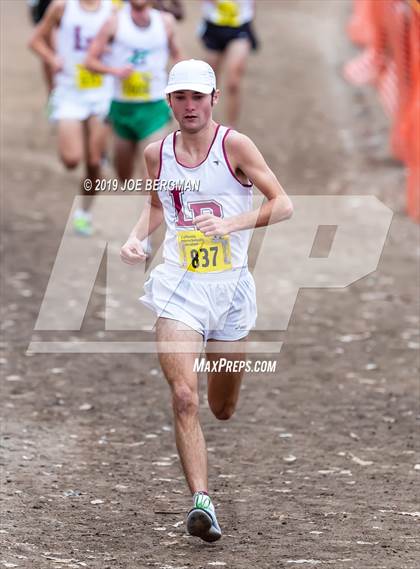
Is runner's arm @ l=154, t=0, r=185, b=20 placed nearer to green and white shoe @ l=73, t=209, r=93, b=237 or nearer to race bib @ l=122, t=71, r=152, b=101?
race bib @ l=122, t=71, r=152, b=101

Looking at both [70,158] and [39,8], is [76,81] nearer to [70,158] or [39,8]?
[70,158]

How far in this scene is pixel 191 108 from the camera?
5730 mm

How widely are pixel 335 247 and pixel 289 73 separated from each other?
9.11 m

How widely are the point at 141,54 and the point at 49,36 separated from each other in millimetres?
978

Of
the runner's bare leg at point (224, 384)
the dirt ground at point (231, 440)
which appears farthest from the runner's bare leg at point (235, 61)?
the runner's bare leg at point (224, 384)

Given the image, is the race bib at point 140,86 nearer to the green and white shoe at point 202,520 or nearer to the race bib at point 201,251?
the race bib at point 201,251

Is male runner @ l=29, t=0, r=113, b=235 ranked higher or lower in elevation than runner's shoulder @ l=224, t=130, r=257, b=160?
lower

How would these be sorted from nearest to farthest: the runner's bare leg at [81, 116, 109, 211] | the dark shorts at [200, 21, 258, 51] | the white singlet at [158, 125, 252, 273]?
1. the white singlet at [158, 125, 252, 273]
2. the runner's bare leg at [81, 116, 109, 211]
3. the dark shorts at [200, 21, 258, 51]

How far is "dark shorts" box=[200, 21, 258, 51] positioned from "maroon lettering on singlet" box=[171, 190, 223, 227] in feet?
27.4

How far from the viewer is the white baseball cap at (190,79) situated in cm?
568

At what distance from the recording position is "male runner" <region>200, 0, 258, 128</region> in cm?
1390

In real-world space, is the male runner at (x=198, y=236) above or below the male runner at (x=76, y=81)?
above

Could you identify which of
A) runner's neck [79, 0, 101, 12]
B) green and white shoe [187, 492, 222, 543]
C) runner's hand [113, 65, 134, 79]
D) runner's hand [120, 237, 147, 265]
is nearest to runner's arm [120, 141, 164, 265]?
runner's hand [120, 237, 147, 265]

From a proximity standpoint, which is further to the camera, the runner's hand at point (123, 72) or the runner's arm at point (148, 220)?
the runner's hand at point (123, 72)
